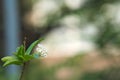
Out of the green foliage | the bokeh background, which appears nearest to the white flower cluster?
the green foliage

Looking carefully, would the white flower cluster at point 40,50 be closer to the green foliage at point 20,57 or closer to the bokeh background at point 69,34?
the green foliage at point 20,57

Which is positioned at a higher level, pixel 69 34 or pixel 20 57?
pixel 20 57

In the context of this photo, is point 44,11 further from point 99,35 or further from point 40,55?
point 40,55

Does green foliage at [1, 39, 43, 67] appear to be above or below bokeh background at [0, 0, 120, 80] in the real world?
above

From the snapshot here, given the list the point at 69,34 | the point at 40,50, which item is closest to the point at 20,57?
the point at 40,50

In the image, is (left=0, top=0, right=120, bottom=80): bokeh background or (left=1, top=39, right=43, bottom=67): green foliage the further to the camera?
(left=0, top=0, right=120, bottom=80): bokeh background

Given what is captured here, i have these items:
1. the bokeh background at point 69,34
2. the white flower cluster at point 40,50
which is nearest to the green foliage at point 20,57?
the white flower cluster at point 40,50

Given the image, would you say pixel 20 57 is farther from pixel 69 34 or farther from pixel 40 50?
pixel 69 34

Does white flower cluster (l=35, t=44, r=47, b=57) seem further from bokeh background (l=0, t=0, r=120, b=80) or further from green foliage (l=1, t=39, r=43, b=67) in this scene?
bokeh background (l=0, t=0, r=120, b=80)

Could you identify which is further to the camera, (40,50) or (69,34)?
(69,34)
